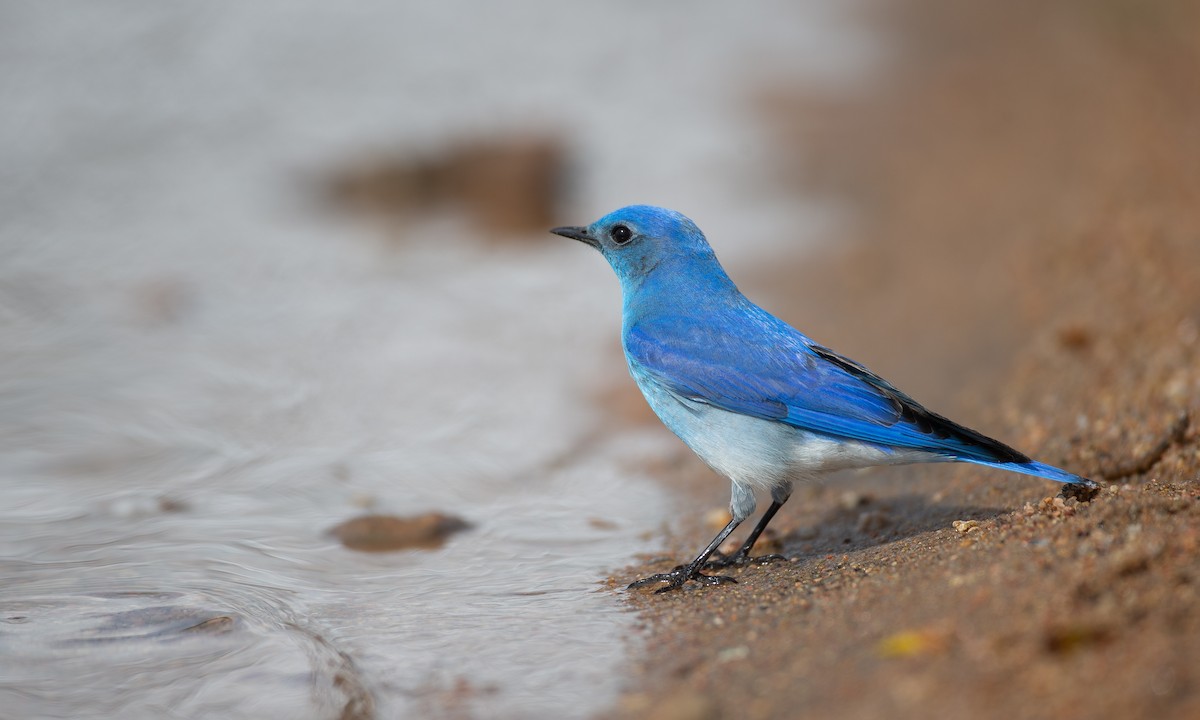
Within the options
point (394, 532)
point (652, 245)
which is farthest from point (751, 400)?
point (394, 532)

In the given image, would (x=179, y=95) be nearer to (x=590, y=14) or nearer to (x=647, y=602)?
(x=590, y=14)

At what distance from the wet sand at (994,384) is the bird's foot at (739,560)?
0.32ft

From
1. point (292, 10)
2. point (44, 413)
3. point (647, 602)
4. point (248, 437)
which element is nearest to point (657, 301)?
point (647, 602)

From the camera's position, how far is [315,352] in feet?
24.3

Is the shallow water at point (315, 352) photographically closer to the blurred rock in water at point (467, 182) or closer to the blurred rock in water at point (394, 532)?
the blurred rock in water at point (394, 532)

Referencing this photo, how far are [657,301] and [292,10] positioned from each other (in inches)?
324

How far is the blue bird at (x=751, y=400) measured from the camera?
4168mm

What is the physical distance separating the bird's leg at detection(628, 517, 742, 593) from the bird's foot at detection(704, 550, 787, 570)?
94 millimetres

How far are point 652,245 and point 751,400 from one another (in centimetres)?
98

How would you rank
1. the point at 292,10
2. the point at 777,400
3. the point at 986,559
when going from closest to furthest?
the point at 986,559, the point at 777,400, the point at 292,10

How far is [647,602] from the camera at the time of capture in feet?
13.6

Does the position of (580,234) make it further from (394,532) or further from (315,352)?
(315,352)

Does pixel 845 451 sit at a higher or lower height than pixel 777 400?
lower

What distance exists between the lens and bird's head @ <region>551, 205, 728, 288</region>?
4977 millimetres
